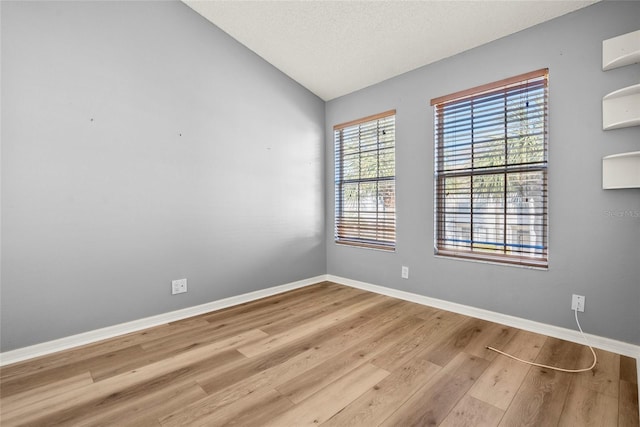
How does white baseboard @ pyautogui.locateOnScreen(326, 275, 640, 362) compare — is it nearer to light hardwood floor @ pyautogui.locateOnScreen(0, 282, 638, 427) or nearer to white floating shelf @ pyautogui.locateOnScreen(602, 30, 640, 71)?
light hardwood floor @ pyautogui.locateOnScreen(0, 282, 638, 427)

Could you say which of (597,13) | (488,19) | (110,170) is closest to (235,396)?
(110,170)

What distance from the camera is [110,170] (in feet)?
7.82

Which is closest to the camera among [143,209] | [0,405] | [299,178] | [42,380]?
[0,405]

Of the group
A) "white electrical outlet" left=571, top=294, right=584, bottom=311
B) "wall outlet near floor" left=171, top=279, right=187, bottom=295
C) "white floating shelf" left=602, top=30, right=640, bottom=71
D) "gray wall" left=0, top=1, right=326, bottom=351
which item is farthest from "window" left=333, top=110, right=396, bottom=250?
"wall outlet near floor" left=171, top=279, right=187, bottom=295

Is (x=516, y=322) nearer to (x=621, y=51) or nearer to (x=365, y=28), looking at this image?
(x=621, y=51)

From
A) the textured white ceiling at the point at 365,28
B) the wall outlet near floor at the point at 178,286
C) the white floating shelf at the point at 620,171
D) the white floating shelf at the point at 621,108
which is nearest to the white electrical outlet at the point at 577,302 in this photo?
the white floating shelf at the point at 620,171

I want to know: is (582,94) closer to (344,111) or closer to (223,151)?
(344,111)

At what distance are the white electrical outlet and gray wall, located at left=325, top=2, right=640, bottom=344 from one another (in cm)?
3

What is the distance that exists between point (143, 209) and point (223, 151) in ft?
3.09

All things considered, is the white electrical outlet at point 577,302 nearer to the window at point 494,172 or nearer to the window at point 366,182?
the window at point 494,172

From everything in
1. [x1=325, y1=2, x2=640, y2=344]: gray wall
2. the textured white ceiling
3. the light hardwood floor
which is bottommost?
the light hardwood floor

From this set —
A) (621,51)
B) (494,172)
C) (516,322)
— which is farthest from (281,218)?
(621,51)

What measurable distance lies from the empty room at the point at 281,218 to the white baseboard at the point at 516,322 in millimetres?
14

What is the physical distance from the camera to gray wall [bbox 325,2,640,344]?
2047 mm
